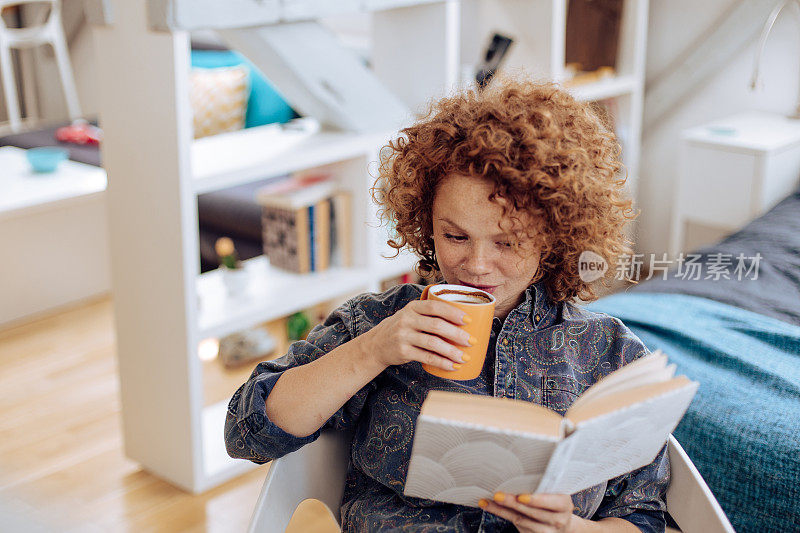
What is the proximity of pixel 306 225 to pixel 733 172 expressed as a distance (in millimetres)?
1533

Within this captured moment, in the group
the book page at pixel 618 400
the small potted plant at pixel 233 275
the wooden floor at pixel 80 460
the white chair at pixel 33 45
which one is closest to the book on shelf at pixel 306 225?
the small potted plant at pixel 233 275

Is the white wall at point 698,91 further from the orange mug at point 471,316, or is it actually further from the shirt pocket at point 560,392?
the orange mug at point 471,316

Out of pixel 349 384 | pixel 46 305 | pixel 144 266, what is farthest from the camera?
pixel 46 305

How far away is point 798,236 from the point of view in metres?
2.36

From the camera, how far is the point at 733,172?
9.83 ft

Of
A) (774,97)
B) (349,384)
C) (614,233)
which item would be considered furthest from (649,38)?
(349,384)

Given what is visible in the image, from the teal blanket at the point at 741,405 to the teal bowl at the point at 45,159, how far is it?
2.37 m

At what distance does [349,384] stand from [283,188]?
A: 1.53m

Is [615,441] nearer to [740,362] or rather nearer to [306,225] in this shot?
[740,362]

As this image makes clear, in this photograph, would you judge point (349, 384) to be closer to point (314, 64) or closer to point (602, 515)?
→ point (602, 515)

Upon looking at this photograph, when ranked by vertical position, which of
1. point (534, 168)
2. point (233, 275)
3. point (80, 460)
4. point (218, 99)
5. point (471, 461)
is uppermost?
point (534, 168)

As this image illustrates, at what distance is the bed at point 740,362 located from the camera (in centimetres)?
145

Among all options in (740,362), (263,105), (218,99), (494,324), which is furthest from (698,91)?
(494,324)

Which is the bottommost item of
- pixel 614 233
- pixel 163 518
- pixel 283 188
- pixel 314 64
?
pixel 163 518
